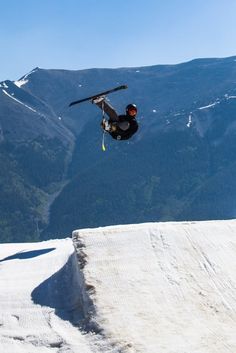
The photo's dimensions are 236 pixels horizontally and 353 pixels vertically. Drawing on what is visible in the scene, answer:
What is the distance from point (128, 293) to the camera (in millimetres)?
25188

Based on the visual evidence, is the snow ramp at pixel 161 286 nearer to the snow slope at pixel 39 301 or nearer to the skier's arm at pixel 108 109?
the snow slope at pixel 39 301

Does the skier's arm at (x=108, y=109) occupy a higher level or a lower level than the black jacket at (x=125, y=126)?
higher

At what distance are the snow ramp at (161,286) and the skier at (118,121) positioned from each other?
32.4 ft

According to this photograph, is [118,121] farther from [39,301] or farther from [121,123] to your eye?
[39,301]

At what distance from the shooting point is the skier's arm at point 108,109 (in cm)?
1276

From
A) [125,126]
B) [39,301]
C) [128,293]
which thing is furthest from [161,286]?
[125,126]

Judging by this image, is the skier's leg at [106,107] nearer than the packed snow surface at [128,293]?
Yes

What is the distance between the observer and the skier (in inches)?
506

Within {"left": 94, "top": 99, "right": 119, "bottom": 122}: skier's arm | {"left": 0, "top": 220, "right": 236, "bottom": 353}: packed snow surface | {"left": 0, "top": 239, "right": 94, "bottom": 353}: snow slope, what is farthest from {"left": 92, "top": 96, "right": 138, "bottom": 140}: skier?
{"left": 0, "top": 239, "right": 94, "bottom": 353}: snow slope

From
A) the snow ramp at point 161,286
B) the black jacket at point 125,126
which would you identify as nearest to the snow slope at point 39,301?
the snow ramp at point 161,286

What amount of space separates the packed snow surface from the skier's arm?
1024cm

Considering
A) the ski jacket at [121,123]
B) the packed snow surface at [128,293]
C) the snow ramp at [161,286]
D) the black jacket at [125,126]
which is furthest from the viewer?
the packed snow surface at [128,293]

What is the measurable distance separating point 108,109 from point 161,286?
15.0m

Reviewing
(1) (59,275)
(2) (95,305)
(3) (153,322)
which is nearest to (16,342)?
(2) (95,305)
